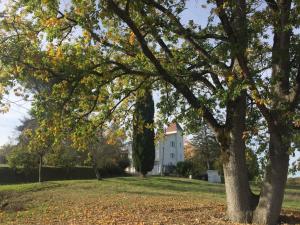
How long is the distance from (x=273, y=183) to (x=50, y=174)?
3575cm

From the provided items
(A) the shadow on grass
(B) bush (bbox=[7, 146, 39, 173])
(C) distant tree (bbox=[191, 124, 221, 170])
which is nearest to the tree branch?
(A) the shadow on grass

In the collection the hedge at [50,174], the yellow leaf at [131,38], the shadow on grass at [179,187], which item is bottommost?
the shadow on grass at [179,187]

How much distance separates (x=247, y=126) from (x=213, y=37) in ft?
8.94

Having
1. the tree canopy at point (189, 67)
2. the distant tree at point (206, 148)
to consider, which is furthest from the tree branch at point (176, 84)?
the distant tree at point (206, 148)

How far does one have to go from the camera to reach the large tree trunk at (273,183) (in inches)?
491

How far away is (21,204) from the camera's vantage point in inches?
810

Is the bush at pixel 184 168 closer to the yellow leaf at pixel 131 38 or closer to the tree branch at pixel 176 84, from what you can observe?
the yellow leaf at pixel 131 38

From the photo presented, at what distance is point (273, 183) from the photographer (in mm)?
12555

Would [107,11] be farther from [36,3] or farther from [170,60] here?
[170,60]

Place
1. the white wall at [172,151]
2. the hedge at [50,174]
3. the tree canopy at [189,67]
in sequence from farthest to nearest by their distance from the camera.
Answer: the white wall at [172,151]
the hedge at [50,174]
the tree canopy at [189,67]

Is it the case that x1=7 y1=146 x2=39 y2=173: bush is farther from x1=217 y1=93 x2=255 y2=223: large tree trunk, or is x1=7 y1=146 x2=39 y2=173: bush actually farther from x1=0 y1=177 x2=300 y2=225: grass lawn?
x1=217 y1=93 x2=255 y2=223: large tree trunk

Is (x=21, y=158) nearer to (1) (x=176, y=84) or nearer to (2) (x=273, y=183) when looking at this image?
(1) (x=176, y=84)

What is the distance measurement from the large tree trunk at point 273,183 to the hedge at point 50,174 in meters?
30.4

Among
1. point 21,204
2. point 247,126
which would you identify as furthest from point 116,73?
point 21,204
